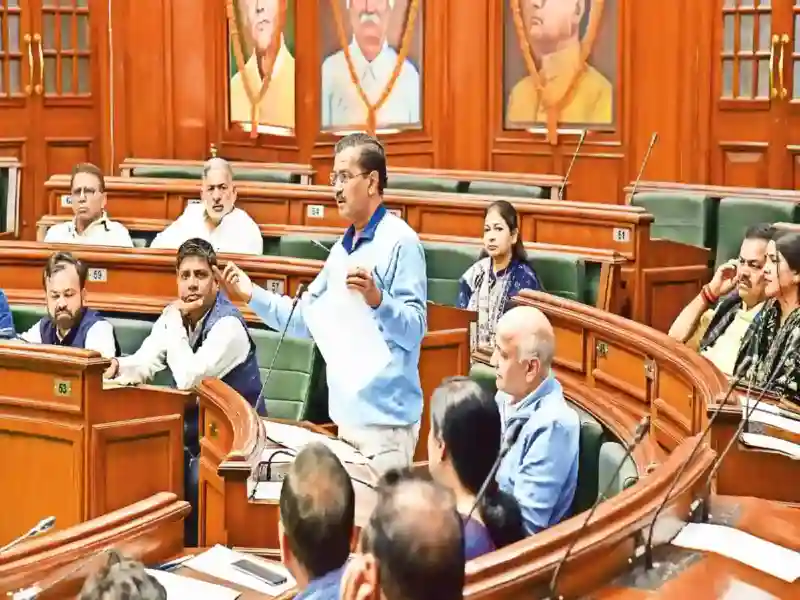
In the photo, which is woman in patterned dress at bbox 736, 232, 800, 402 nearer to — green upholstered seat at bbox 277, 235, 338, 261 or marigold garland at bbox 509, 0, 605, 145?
green upholstered seat at bbox 277, 235, 338, 261

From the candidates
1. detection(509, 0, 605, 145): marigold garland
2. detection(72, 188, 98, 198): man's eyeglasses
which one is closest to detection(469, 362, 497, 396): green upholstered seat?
detection(72, 188, 98, 198): man's eyeglasses

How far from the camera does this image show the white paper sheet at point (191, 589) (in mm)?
2047

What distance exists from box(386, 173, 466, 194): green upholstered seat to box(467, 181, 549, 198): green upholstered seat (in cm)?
11

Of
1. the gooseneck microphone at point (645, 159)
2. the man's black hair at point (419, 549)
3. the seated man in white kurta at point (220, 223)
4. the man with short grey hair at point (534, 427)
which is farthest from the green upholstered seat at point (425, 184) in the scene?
the man's black hair at point (419, 549)

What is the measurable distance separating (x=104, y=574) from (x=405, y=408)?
1303mm

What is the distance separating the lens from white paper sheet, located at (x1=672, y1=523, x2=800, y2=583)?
70.4 inches

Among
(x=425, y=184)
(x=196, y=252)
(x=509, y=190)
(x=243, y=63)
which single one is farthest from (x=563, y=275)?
(x=243, y=63)

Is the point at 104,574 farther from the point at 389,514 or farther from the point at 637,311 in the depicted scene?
the point at 637,311

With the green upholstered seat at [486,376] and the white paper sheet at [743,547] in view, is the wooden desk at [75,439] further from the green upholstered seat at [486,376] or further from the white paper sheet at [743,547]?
the white paper sheet at [743,547]

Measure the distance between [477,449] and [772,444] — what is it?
68cm

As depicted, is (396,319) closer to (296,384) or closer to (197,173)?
(296,384)

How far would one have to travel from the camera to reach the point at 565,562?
5.31 feet

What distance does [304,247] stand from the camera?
5.18 metres

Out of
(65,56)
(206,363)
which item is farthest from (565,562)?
(65,56)
